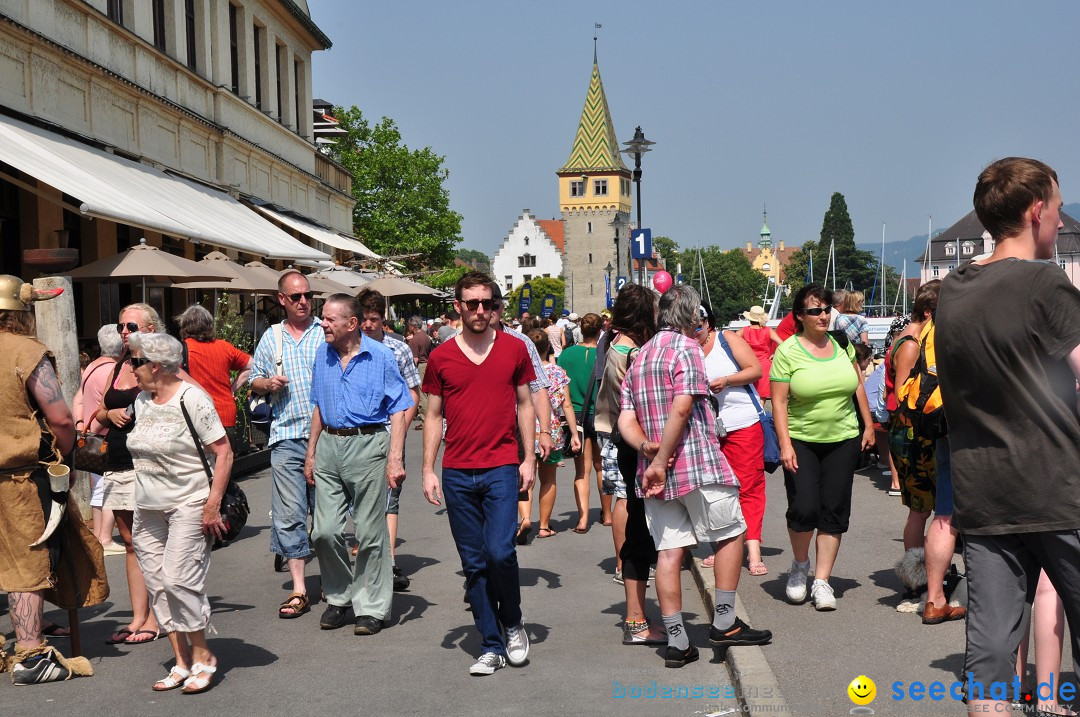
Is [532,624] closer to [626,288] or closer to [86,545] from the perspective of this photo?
[626,288]

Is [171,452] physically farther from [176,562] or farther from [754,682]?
[754,682]

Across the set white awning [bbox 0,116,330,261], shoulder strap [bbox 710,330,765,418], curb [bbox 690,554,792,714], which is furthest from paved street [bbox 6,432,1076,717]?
white awning [bbox 0,116,330,261]

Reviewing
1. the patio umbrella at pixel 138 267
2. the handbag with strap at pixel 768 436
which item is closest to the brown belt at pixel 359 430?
the handbag with strap at pixel 768 436

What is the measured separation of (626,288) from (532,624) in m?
2.05

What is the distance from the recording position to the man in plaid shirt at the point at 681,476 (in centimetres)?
602

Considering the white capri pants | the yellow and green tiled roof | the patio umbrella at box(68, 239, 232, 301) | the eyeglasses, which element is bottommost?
the white capri pants

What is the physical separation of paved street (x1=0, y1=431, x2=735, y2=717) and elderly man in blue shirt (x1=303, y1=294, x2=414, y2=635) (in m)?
0.23

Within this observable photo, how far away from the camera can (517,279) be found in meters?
151

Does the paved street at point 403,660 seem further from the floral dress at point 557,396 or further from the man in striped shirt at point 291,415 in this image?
the floral dress at point 557,396

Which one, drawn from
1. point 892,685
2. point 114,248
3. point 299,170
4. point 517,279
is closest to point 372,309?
point 892,685

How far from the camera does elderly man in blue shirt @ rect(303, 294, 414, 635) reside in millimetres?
7160

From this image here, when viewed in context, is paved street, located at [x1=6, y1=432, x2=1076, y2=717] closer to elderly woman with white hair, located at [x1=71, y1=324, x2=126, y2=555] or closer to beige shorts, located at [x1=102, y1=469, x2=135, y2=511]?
beige shorts, located at [x1=102, y1=469, x2=135, y2=511]

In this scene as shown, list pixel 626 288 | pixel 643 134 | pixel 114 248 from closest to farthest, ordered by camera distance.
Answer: pixel 626 288 < pixel 114 248 < pixel 643 134

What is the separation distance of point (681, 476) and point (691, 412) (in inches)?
12.6
